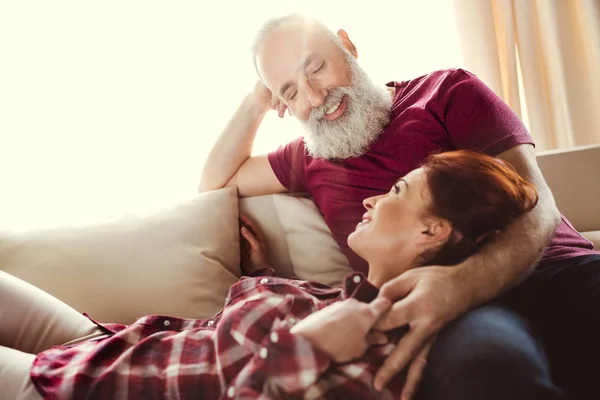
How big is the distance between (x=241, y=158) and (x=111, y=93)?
479 millimetres

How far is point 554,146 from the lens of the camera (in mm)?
1350

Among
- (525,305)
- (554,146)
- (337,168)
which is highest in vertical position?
(337,168)

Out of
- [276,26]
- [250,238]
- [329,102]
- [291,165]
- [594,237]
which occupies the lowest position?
[594,237]

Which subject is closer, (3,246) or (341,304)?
(341,304)

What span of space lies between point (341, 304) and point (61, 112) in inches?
43.2

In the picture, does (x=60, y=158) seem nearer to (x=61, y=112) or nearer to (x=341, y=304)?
(x=61, y=112)

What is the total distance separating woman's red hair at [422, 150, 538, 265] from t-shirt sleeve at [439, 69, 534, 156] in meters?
0.06

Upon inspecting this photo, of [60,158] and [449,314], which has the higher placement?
[60,158]

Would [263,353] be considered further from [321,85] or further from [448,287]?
[321,85]

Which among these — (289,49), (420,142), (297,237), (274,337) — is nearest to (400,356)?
(274,337)

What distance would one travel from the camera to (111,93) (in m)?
1.36

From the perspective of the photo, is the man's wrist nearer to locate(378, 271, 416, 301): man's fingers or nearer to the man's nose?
locate(378, 271, 416, 301): man's fingers

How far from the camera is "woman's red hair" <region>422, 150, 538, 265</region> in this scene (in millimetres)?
563

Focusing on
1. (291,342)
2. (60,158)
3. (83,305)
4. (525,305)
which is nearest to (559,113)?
(525,305)
